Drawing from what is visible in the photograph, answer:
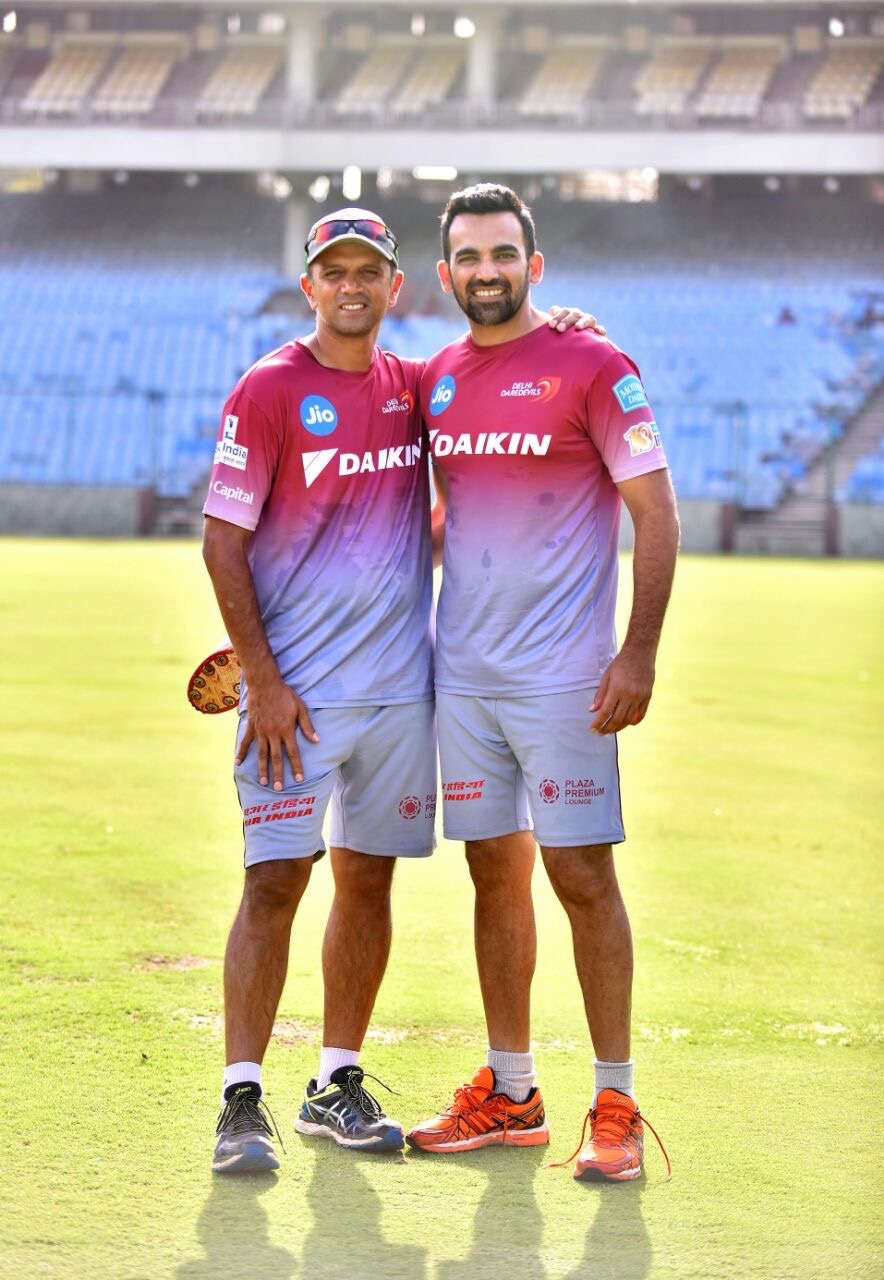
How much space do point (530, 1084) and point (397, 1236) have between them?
81cm

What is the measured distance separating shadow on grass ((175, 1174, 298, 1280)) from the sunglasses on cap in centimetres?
222

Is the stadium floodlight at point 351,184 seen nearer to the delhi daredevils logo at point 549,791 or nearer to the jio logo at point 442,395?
the jio logo at point 442,395

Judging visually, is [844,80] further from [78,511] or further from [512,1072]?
[512,1072]

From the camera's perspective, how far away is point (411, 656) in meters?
4.45

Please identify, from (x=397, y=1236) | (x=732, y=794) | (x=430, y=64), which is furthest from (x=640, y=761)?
(x=430, y=64)

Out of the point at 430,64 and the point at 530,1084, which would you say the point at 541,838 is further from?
the point at 430,64

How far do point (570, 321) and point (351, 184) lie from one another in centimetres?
4017

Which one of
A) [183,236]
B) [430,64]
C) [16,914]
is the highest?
[430,64]

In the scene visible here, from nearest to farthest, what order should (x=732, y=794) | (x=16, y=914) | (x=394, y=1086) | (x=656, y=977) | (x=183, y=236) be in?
(x=394, y=1086) → (x=656, y=977) → (x=16, y=914) → (x=732, y=794) → (x=183, y=236)

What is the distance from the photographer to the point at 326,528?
4383 mm

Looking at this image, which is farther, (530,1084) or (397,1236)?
(530,1084)

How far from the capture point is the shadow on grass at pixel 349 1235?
11.4ft

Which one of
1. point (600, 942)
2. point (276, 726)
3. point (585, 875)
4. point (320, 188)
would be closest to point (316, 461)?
point (276, 726)

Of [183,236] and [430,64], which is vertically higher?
[430,64]
